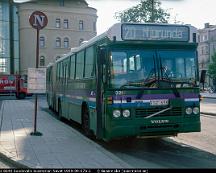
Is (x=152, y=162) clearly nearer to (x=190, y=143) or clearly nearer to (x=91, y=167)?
(x=91, y=167)

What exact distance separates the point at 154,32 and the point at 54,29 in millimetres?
68254

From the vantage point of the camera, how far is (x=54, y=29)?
3049 inches

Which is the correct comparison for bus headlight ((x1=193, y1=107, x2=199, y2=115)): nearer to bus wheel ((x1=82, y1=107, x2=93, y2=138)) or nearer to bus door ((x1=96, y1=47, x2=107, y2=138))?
bus door ((x1=96, y1=47, x2=107, y2=138))

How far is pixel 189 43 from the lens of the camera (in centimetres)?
1080

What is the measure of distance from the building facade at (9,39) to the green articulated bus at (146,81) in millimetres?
64081

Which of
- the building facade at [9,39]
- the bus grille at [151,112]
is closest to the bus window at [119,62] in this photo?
the bus grille at [151,112]

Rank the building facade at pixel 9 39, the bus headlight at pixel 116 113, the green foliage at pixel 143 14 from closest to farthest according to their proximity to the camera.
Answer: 1. the bus headlight at pixel 116 113
2. the green foliage at pixel 143 14
3. the building facade at pixel 9 39

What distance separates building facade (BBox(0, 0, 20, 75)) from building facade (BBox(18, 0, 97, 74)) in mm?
1048

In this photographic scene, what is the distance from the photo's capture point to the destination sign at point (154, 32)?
10.5m

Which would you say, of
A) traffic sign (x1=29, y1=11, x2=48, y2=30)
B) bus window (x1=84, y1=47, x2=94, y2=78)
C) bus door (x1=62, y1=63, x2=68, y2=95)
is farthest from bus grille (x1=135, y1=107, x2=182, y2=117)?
bus door (x1=62, y1=63, x2=68, y2=95)

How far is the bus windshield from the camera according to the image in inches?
401

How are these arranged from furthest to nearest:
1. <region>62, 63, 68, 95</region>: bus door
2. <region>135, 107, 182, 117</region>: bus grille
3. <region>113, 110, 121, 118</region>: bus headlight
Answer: <region>62, 63, 68, 95</region>: bus door < <region>135, 107, 182, 117</region>: bus grille < <region>113, 110, 121, 118</region>: bus headlight

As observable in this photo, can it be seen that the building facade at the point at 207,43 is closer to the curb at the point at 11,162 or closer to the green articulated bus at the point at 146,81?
the green articulated bus at the point at 146,81

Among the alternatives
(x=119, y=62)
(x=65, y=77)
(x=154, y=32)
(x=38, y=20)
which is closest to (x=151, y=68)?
(x=119, y=62)
